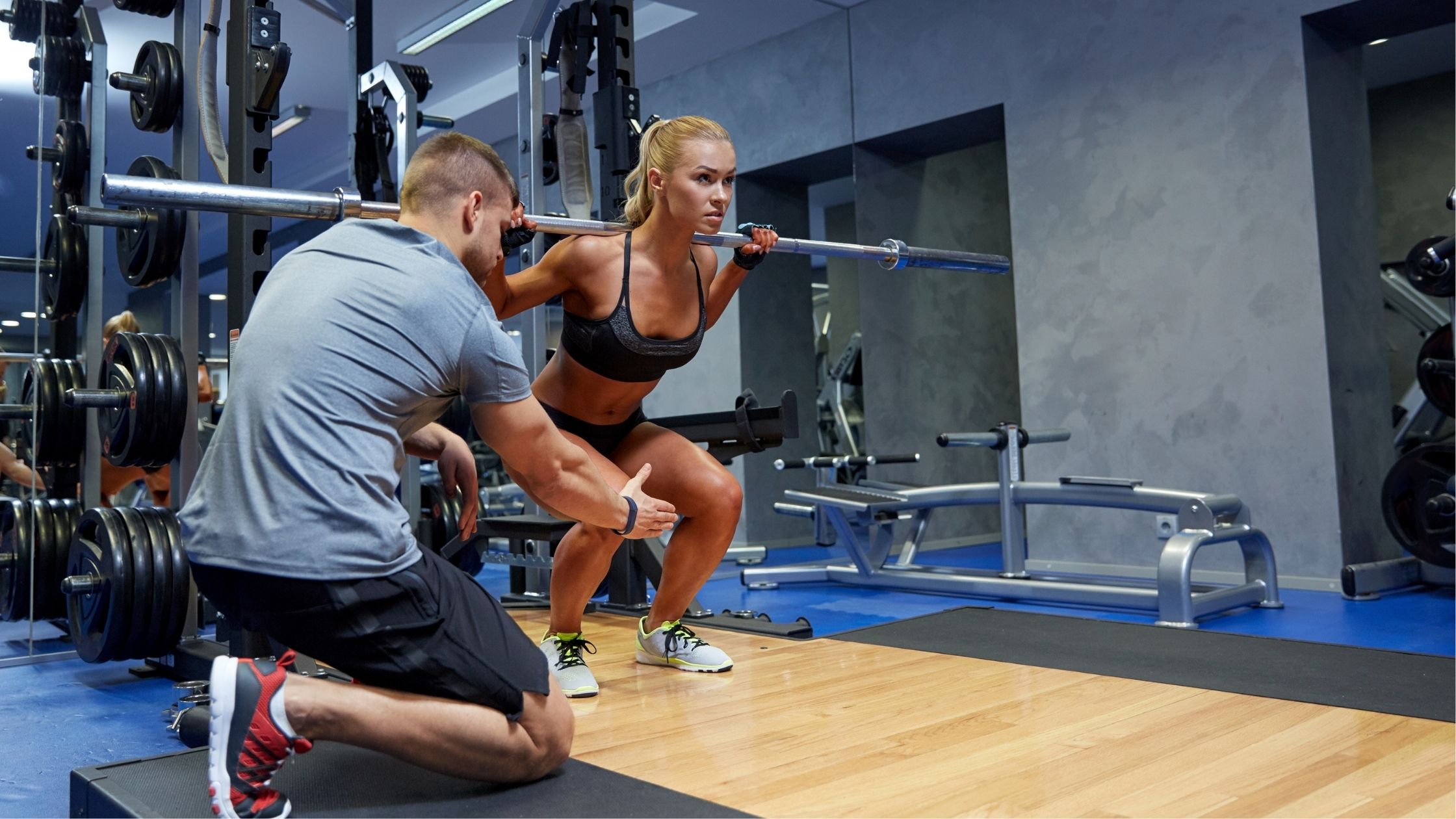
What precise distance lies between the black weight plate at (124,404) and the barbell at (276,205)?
37cm

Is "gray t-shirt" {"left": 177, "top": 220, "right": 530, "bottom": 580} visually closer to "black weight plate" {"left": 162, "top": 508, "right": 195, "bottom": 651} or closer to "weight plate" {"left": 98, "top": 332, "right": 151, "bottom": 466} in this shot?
"black weight plate" {"left": 162, "top": 508, "right": 195, "bottom": 651}

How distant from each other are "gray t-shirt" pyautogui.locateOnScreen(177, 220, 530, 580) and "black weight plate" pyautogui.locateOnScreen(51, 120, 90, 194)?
7.77 feet

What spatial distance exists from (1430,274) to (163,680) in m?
4.38

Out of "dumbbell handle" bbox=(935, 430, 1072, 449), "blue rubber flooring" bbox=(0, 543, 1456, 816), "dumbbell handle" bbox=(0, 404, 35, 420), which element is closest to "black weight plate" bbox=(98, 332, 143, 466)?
"dumbbell handle" bbox=(0, 404, 35, 420)

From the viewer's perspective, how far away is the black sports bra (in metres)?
2.53

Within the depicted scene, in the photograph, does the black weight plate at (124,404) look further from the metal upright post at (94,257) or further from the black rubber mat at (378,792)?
the black rubber mat at (378,792)

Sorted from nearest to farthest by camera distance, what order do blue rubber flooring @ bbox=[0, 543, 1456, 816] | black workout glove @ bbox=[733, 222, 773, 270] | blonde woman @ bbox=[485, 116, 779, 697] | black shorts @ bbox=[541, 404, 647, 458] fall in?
→ blue rubber flooring @ bbox=[0, 543, 1456, 816], blonde woman @ bbox=[485, 116, 779, 697], black shorts @ bbox=[541, 404, 647, 458], black workout glove @ bbox=[733, 222, 773, 270]

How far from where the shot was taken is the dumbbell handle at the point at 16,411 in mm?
3484

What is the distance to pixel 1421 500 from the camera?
402 centimetres

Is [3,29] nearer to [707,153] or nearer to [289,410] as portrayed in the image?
[707,153]

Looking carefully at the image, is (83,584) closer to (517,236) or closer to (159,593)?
(159,593)

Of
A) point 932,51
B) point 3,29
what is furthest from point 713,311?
point 932,51

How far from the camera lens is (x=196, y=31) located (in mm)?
3264

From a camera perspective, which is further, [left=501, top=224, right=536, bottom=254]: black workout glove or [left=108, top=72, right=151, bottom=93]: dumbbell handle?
[left=108, top=72, right=151, bottom=93]: dumbbell handle
